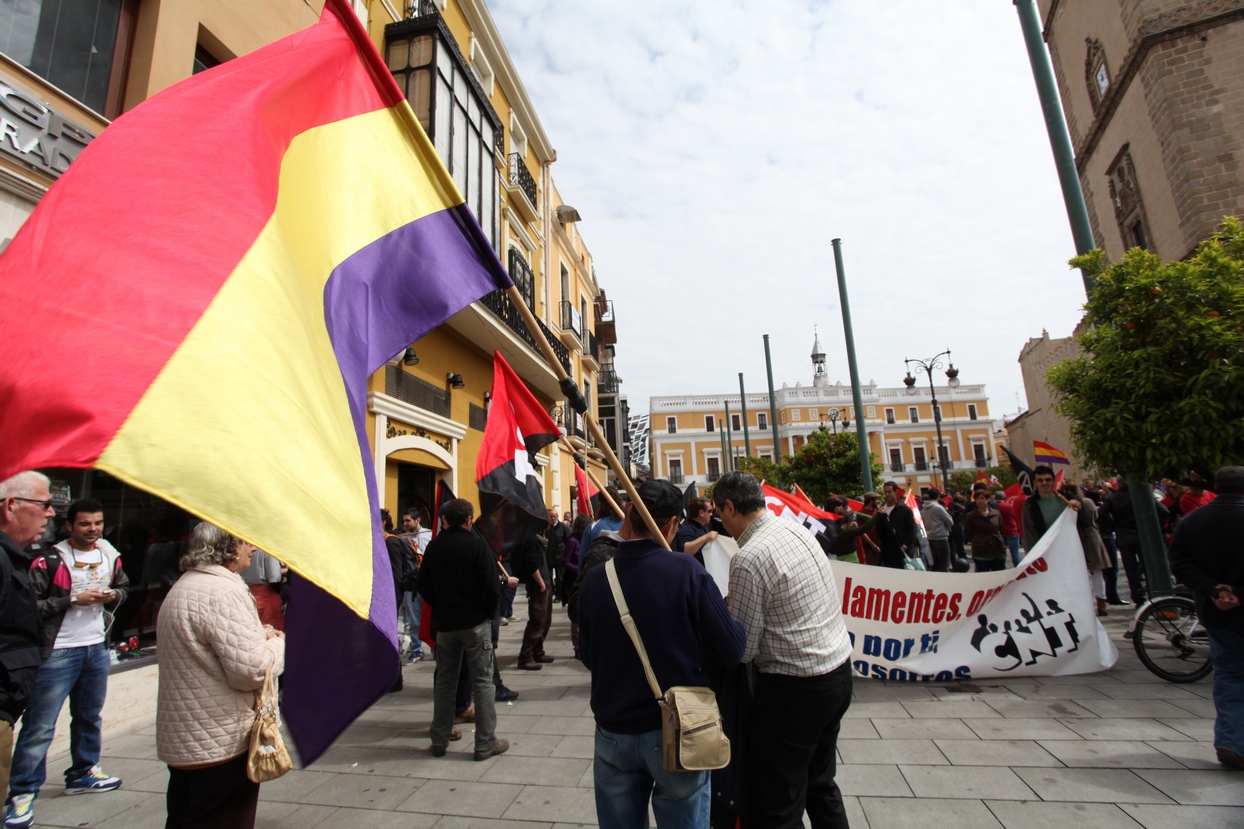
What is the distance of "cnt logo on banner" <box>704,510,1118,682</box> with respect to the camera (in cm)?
604

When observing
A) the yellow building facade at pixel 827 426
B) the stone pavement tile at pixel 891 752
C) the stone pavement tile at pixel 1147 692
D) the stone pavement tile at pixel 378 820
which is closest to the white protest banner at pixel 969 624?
the stone pavement tile at pixel 1147 692

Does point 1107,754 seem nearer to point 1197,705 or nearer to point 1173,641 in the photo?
point 1197,705

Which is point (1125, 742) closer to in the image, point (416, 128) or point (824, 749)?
point (824, 749)

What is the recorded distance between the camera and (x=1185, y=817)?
337 cm

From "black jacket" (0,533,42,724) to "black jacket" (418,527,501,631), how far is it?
7.91ft

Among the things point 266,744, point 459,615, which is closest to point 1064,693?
point 459,615

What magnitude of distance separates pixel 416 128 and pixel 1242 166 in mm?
21961

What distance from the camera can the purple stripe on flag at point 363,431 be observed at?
5.51 feet

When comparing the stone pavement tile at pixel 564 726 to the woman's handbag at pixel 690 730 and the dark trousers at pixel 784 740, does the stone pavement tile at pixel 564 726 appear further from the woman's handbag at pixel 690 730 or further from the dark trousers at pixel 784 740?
the woman's handbag at pixel 690 730

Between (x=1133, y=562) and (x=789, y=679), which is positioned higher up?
(x=1133, y=562)

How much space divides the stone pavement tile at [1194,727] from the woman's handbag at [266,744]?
5.59m

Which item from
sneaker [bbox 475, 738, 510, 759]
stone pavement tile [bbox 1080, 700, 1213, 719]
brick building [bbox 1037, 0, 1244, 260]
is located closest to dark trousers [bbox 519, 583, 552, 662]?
sneaker [bbox 475, 738, 510, 759]

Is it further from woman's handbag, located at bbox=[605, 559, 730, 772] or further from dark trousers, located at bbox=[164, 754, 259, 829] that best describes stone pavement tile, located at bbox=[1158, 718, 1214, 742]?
dark trousers, located at bbox=[164, 754, 259, 829]

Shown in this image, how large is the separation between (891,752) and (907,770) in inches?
12.7
